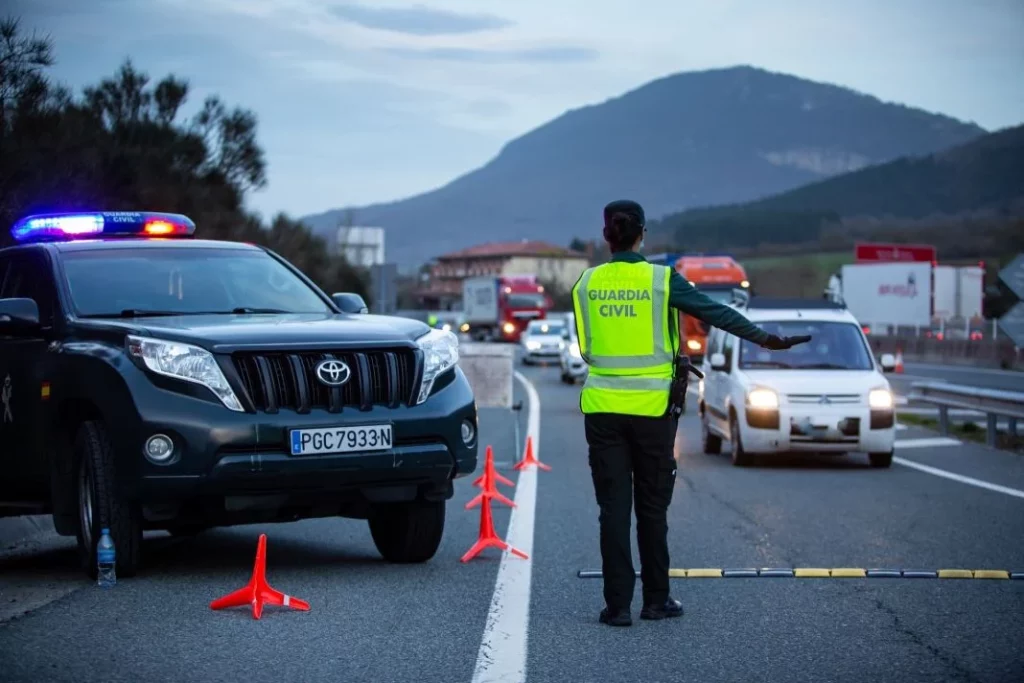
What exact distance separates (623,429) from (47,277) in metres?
3.82

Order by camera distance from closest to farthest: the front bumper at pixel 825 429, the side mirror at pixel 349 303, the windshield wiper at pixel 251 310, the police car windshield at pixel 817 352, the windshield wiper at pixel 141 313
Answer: the windshield wiper at pixel 141 313 → the windshield wiper at pixel 251 310 → the side mirror at pixel 349 303 → the front bumper at pixel 825 429 → the police car windshield at pixel 817 352

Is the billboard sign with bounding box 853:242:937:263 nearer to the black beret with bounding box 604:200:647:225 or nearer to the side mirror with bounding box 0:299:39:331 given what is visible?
the side mirror with bounding box 0:299:39:331

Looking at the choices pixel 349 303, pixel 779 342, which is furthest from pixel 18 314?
pixel 779 342

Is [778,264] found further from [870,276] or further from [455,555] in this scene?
[455,555]

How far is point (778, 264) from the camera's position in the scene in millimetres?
120438

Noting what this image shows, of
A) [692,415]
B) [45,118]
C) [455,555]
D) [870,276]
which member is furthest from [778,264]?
[455,555]

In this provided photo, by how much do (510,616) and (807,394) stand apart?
32.1 ft

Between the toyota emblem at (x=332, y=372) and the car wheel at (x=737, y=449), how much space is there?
9125mm

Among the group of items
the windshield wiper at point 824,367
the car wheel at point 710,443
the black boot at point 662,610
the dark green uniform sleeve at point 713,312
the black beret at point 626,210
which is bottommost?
the car wheel at point 710,443

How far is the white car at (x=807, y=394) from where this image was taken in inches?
634

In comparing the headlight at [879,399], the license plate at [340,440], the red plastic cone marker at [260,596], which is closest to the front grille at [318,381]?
→ the license plate at [340,440]

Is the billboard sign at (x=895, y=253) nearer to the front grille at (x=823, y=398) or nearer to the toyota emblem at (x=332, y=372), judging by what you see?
the front grille at (x=823, y=398)

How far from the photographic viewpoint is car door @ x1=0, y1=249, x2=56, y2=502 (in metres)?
8.59

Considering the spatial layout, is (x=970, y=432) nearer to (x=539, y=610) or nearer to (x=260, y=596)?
(x=539, y=610)
